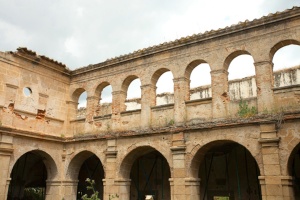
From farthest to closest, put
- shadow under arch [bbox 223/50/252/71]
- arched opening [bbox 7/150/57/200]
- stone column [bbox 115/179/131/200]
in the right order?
arched opening [bbox 7/150/57/200] → stone column [bbox 115/179/131/200] → shadow under arch [bbox 223/50/252/71]

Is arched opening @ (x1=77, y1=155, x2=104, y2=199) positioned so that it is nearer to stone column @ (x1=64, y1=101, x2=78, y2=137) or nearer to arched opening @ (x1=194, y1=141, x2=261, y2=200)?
stone column @ (x1=64, y1=101, x2=78, y2=137)

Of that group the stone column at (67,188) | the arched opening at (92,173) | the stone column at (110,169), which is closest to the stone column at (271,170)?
the stone column at (110,169)

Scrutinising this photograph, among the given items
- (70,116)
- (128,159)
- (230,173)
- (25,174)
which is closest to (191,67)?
(128,159)

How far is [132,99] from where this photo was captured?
66.9 feet

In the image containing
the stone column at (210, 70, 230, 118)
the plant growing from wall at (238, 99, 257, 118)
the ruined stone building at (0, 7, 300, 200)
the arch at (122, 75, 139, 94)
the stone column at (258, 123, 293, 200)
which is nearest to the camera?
the stone column at (258, 123, 293, 200)

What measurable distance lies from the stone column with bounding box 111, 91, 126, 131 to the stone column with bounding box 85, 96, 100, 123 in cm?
110

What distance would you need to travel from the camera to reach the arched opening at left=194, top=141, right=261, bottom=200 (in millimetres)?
12023

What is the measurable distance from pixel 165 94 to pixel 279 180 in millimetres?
10932

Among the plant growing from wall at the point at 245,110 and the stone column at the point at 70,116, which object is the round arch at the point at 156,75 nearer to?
the plant growing from wall at the point at 245,110

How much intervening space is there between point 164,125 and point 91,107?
3.77m

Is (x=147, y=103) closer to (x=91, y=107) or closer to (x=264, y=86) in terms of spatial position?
(x=91, y=107)

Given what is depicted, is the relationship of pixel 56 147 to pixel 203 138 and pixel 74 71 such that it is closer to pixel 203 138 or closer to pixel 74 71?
pixel 74 71

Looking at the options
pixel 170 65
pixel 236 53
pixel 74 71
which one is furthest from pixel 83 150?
pixel 236 53

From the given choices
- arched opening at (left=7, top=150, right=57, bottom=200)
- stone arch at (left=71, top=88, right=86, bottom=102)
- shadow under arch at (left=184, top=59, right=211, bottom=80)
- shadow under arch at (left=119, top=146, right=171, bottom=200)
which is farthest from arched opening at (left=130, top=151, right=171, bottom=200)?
arched opening at (left=7, top=150, right=57, bottom=200)
